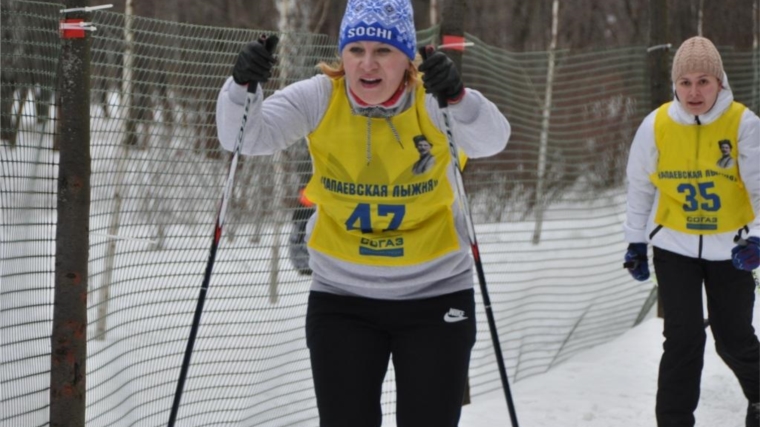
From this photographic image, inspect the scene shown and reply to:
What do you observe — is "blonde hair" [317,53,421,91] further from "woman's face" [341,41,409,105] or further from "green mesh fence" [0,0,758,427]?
"green mesh fence" [0,0,758,427]

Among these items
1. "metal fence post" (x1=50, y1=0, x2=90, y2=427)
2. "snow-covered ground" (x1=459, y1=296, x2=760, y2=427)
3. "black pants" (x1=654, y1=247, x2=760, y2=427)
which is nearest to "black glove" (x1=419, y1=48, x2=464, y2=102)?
"metal fence post" (x1=50, y1=0, x2=90, y2=427)

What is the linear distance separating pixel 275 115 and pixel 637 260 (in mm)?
2426

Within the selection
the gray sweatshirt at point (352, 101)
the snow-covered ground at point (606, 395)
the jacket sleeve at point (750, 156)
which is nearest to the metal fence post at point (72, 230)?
the gray sweatshirt at point (352, 101)

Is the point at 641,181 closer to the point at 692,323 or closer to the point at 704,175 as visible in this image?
the point at 704,175

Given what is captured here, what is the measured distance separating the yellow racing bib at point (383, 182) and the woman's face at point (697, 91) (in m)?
2.01

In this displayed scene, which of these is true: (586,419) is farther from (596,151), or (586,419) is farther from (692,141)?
(596,151)

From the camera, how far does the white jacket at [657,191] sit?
5172mm

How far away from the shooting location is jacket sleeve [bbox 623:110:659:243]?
532 cm

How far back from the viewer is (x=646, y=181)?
536cm

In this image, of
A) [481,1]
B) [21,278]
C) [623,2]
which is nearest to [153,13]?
[481,1]

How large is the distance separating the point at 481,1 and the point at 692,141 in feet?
48.9

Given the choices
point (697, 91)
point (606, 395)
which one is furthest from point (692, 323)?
point (606, 395)

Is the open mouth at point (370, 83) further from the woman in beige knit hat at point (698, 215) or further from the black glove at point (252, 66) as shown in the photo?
the woman in beige knit hat at point (698, 215)

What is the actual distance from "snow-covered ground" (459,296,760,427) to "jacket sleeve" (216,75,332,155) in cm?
296
